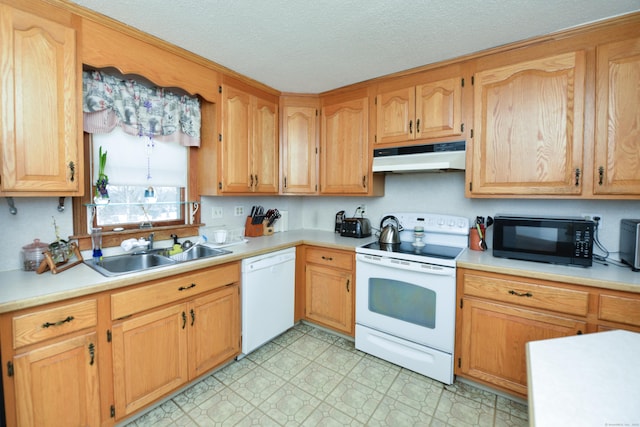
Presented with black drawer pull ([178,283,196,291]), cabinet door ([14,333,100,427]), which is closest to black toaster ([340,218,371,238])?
black drawer pull ([178,283,196,291])

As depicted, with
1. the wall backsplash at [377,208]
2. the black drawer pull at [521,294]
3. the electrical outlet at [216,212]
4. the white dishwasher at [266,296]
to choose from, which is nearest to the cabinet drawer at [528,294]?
the black drawer pull at [521,294]

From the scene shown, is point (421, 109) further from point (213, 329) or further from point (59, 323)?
point (59, 323)

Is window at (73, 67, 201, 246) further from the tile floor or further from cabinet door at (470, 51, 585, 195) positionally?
cabinet door at (470, 51, 585, 195)

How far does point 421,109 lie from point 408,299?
1.51 meters

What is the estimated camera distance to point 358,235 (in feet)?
9.02

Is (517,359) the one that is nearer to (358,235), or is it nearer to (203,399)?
(358,235)

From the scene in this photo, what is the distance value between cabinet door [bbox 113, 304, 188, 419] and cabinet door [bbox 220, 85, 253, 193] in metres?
1.09

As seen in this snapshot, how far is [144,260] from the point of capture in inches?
79.0

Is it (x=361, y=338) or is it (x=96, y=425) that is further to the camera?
(x=361, y=338)

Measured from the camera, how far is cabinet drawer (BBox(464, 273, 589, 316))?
1573 mm

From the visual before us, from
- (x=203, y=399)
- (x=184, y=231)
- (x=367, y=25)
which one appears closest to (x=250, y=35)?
(x=367, y=25)

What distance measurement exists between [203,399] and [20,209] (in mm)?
1563

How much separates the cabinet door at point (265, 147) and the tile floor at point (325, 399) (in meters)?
1.53

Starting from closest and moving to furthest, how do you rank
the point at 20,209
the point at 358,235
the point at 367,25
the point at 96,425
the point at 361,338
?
the point at 96,425 → the point at 20,209 → the point at 367,25 → the point at 361,338 → the point at 358,235
